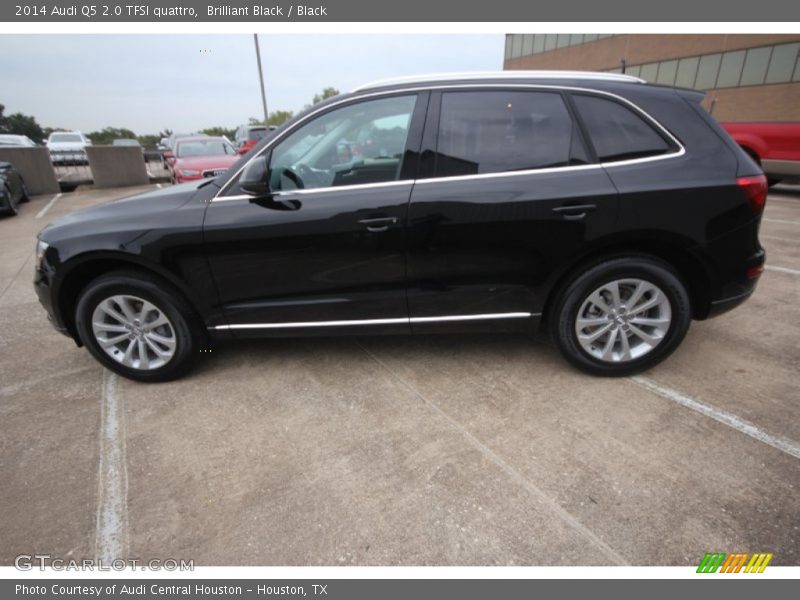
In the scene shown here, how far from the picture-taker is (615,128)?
2.58 m

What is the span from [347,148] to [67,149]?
2108 centimetres

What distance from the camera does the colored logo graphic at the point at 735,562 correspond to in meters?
1.70

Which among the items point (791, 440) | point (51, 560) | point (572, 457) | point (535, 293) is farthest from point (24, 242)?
point (791, 440)

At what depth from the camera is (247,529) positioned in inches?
74.7

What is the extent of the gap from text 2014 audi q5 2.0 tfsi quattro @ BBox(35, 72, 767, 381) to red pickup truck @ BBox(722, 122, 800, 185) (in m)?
7.83

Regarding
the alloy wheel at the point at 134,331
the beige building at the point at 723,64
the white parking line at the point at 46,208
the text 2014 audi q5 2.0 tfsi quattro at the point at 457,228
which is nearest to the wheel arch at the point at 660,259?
the text 2014 audi q5 2.0 tfsi quattro at the point at 457,228

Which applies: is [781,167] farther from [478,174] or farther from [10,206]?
[10,206]

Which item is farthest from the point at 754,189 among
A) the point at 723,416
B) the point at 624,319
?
the point at 723,416

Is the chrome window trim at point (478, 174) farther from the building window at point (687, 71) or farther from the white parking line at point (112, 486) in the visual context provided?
the building window at point (687, 71)

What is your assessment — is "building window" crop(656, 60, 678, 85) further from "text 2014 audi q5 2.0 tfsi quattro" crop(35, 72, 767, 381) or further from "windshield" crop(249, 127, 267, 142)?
"text 2014 audi q5 2.0 tfsi quattro" crop(35, 72, 767, 381)

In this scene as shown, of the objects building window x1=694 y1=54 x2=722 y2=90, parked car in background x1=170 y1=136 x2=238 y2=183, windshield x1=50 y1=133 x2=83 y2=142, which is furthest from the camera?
building window x1=694 y1=54 x2=722 y2=90

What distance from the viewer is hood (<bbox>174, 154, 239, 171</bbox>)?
29.5 ft

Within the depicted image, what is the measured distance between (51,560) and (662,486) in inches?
106

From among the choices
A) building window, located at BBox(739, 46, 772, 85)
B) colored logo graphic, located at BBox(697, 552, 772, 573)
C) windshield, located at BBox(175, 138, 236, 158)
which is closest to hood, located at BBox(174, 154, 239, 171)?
windshield, located at BBox(175, 138, 236, 158)
